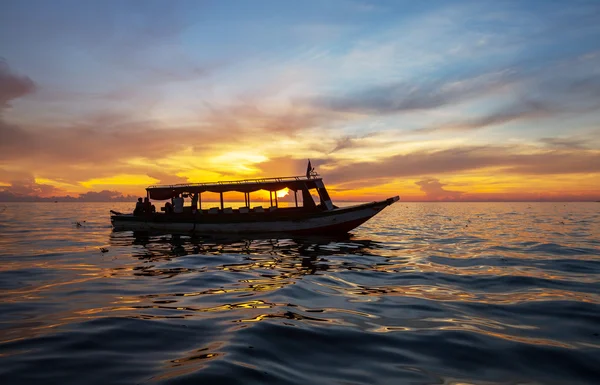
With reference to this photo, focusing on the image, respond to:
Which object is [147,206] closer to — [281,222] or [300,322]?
[281,222]

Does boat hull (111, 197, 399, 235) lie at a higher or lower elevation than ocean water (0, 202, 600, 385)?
higher

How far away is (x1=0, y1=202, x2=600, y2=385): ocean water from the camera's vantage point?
208 inches

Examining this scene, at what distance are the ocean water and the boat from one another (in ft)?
28.8

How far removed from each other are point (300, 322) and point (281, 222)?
18118 millimetres

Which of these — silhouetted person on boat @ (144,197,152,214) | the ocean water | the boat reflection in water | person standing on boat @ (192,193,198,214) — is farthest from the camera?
silhouetted person on boat @ (144,197,152,214)

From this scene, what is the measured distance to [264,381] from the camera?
192 inches

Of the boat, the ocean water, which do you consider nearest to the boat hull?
the boat

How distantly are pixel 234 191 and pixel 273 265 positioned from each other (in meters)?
14.0

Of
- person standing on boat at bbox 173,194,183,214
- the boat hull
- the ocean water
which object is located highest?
person standing on boat at bbox 173,194,183,214

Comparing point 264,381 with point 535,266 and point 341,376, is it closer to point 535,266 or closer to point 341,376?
point 341,376

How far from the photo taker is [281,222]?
25.5 metres

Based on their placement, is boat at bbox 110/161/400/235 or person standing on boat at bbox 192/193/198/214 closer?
boat at bbox 110/161/400/235

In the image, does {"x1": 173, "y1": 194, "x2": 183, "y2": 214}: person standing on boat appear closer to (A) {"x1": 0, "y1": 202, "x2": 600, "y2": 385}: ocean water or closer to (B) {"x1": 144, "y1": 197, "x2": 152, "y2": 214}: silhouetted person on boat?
(B) {"x1": 144, "y1": 197, "x2": 152, "y2": 214}: silhouetted person on boat

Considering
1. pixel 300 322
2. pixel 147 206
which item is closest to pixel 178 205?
pixel 147 206
